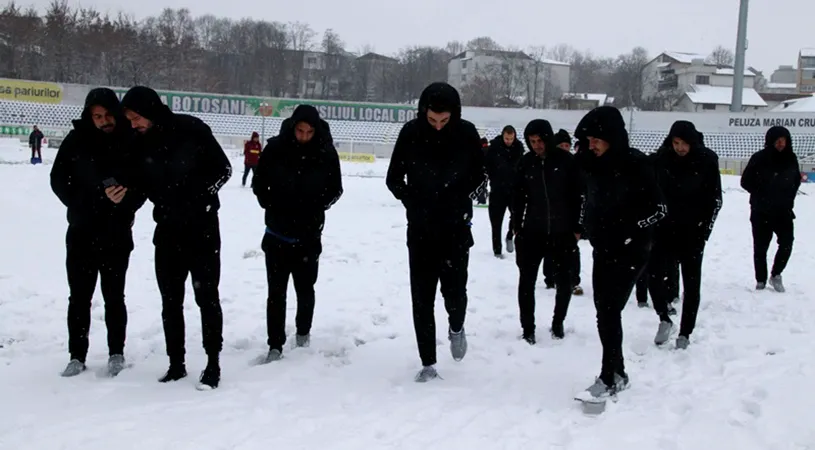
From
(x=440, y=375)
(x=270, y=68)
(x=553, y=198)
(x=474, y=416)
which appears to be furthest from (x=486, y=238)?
(x=270, y=68)

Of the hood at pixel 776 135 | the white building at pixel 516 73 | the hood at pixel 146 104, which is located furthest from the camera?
the white building at pixel 516 73

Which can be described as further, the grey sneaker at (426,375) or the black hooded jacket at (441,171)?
the grey sneaker at (426,375)

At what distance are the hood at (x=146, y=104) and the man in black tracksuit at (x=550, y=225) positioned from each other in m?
2.80

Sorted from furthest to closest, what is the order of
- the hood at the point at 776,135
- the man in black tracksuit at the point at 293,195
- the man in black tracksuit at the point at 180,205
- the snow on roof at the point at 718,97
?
1. the snow on roof at the point at 718,97
2. the hood at the point at 776,135
3. the man in black tracksuit at the point at 293,195
4. the man in black tracksuit at the point at 180,205

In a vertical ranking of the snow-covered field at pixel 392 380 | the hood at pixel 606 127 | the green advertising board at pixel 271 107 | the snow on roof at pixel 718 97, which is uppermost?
the snow on roof at pixel 718 97

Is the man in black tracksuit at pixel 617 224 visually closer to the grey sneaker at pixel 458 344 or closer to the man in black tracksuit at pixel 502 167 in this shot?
the grey sneaker at pixel 458 344

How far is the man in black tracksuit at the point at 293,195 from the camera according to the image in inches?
183

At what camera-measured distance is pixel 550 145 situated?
18.1ft

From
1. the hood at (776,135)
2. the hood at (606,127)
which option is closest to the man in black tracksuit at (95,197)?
the hood at (606,127)

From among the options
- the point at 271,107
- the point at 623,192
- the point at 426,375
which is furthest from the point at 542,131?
the point at 271,107

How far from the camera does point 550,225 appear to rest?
5.49m

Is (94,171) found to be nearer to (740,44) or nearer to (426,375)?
(426,375)

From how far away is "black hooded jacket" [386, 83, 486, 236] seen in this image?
Answer: 428cm

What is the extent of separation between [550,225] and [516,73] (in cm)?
8818
